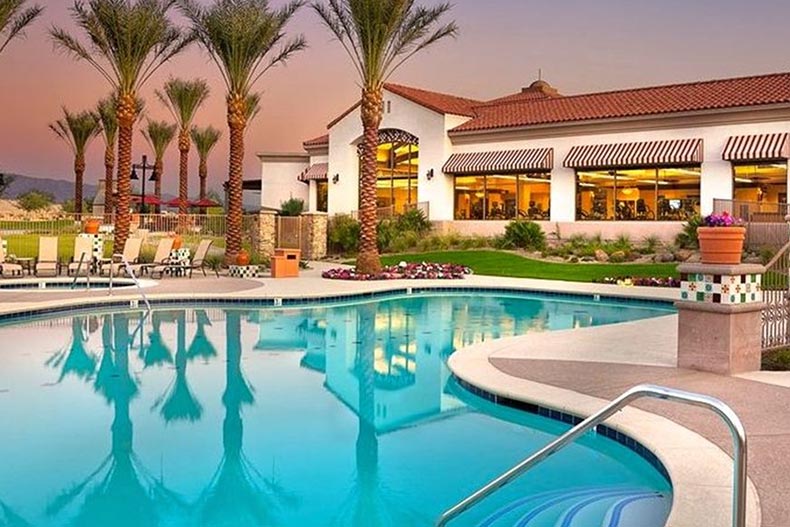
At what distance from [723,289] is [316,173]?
33814 millimetres

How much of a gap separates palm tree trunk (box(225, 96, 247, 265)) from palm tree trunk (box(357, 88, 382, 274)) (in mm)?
4505

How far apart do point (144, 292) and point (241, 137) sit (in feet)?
32.9

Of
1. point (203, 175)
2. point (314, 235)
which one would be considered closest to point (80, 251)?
point (314, 235)

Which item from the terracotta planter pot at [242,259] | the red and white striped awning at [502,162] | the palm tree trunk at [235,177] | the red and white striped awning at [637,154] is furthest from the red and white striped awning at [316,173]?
the terracotta planter pot at [242,259]

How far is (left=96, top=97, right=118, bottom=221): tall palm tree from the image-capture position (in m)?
43.5

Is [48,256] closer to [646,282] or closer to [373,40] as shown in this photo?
[373,40]

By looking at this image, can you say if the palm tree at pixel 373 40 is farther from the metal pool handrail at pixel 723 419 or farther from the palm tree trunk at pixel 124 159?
the metal pool handrail at pixel 723 419

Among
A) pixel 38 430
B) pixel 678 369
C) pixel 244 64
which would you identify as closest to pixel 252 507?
pixel 38 430

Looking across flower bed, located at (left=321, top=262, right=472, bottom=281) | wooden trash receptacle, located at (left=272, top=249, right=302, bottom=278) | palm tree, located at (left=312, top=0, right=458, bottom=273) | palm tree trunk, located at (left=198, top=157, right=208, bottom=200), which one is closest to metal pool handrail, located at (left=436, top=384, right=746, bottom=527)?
flower bed, located at (left=321, top=262, right=472, bottom=281)

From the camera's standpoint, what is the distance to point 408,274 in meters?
23.2

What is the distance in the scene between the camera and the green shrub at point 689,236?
26.1 metres

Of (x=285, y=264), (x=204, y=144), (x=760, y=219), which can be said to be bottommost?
(x=285, y=264)

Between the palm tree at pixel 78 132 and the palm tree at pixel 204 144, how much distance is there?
7058 mm

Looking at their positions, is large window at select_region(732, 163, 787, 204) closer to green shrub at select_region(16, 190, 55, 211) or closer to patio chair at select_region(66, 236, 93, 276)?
patio chair at select_region(66, 236, 93, 276)
